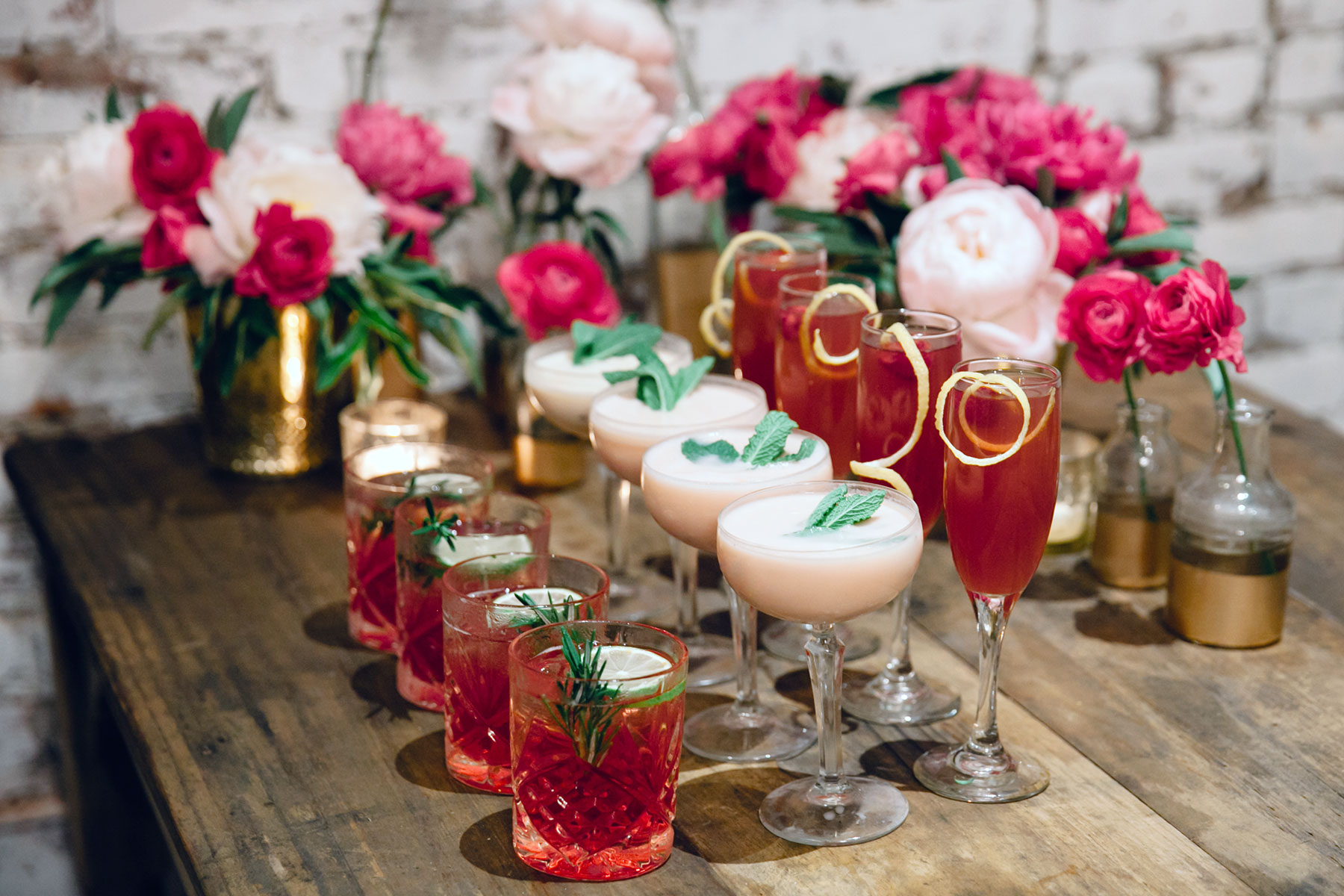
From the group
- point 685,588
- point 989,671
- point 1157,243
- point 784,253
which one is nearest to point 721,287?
point 784,253

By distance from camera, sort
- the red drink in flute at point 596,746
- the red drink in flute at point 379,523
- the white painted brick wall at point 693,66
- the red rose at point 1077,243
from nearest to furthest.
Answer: the red drink in flute at point 596,746 < the red drink in flute at point 379,523 < the red rose at point 1077,243 < the white painted brick wall at point 693,66

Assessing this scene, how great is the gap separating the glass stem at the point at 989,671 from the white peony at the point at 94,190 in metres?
0.96

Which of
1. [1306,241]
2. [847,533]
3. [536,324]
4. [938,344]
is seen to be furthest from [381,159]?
[1306,241]

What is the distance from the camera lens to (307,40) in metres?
1.70

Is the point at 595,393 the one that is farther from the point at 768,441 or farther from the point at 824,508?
the point at 824,508

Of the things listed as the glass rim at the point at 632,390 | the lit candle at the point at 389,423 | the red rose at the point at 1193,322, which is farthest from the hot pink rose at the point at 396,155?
the red rose at the point at 1193,322

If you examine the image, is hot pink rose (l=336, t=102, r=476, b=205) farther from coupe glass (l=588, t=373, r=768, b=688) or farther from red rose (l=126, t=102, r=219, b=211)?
coupe glass (l=588, t=373, r=768, b=688)

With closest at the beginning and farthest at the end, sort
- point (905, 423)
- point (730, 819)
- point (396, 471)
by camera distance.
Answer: point (730, 819), point (905, 423), point (396, 471)

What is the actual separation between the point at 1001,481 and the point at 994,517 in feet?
0.09

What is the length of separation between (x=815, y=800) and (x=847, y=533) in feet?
0.67

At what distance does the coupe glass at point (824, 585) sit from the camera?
0.83 meters

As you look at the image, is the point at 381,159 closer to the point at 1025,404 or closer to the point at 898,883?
the point at 1025,404

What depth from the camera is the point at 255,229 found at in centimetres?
137

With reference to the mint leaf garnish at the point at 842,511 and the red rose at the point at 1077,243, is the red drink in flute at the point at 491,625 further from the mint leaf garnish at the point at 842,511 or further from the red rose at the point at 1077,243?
the red rose at the point at 1077,243
